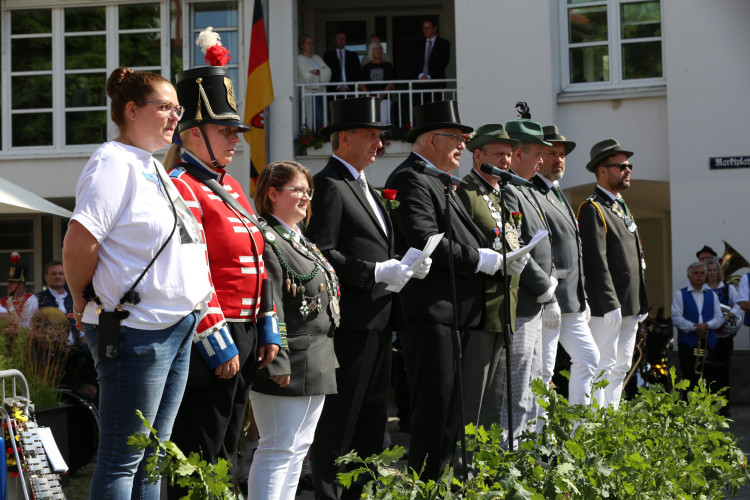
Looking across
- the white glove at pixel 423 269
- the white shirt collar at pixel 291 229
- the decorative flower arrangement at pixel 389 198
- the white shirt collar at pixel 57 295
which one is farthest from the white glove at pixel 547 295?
the white shirt collar at pixel 57 295

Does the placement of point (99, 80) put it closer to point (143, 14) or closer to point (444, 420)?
point (143, 14)

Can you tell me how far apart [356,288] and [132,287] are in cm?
185

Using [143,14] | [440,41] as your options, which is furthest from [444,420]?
[143,14]

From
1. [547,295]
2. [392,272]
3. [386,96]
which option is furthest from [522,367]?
[386,96]

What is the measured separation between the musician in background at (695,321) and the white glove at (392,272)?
28.4 feet

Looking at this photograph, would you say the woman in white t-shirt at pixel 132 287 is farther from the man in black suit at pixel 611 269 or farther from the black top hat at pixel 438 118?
the man in black suit at pixel 611 269

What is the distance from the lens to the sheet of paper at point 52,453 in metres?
4.48

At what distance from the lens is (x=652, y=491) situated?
4.53 metres

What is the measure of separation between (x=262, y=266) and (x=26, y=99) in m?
14.6

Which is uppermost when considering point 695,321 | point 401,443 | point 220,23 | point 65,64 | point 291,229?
point 220,23

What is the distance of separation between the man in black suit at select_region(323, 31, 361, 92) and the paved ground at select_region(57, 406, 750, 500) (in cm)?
658

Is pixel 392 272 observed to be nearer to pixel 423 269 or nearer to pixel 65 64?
pixel 423 269

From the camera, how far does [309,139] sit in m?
16.5

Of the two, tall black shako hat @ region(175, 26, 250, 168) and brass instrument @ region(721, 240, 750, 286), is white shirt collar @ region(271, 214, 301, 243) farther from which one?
brass instrument @ region(721, 240, 750, 286)
